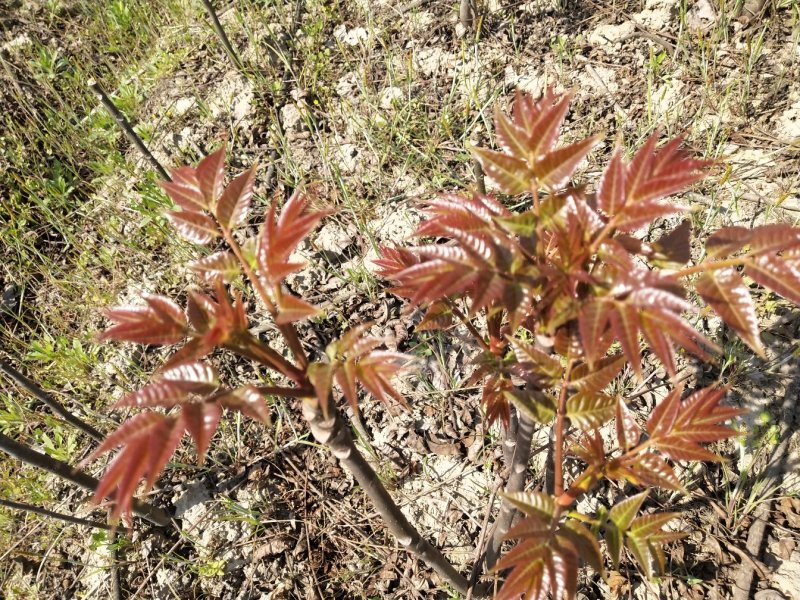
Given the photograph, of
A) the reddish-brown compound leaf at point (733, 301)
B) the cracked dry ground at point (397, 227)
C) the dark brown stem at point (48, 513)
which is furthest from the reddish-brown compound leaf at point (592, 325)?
the dark brown stem at point (48, 513)

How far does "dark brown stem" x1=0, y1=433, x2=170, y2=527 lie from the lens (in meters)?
1.62

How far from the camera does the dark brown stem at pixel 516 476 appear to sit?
1.25m

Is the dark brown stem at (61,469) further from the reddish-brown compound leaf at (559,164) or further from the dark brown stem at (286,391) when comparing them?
the reddish-brown compound leaf at (559,164)

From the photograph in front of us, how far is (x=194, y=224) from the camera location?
41.6 inches

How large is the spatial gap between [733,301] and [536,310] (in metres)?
0.32

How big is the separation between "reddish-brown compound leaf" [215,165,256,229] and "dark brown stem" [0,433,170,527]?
0.89m

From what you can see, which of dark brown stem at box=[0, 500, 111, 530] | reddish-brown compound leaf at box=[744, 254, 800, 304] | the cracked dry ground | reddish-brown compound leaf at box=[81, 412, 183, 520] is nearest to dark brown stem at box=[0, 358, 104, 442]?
dark brown stem at box=[0, 500, 111, 530]

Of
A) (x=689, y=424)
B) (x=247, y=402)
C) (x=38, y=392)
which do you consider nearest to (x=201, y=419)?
(x=247, y=402)

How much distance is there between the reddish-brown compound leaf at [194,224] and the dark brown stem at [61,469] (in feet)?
2.69

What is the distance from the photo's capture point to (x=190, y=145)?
3.17 m

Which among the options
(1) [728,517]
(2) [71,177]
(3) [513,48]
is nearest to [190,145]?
(2) [71,177]

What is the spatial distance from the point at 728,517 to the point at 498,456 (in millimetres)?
813

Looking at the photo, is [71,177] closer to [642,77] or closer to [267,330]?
[267,330]

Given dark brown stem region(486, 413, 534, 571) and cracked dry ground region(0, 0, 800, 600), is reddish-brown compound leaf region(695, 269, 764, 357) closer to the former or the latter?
dark brown stem region(486, 413, 534, 571)
